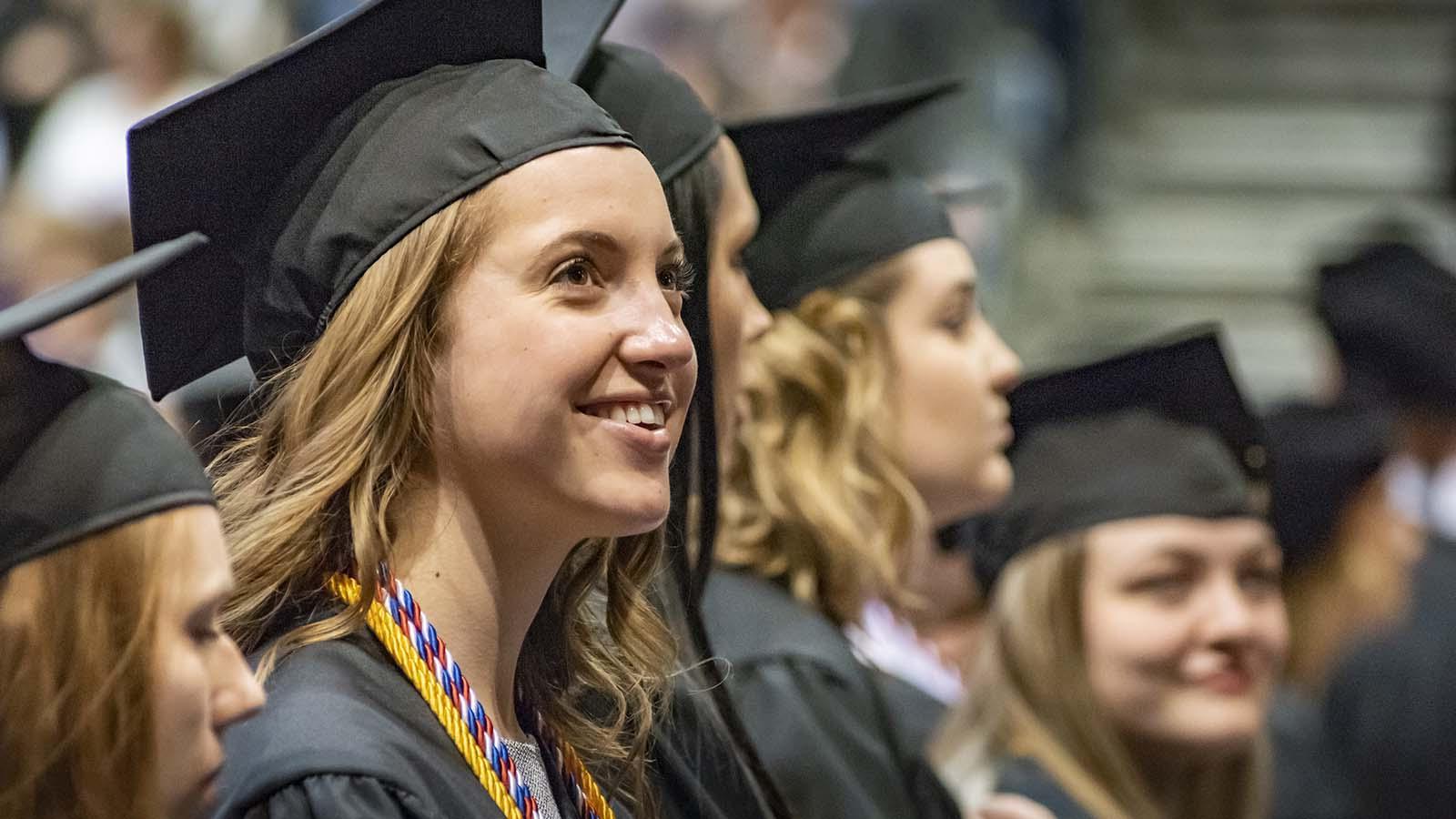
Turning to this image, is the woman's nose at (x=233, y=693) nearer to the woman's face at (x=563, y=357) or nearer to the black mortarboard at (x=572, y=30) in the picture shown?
the woman's face at (x=563, y=357)

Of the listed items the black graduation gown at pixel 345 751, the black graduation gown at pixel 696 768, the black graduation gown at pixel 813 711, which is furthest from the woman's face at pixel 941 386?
the black graduation gown at pixel 345 751

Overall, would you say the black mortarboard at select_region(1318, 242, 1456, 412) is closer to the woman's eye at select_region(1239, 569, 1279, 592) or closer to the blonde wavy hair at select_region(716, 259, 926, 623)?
the woman's eye at select_region(1239, 569, 1279, 592)

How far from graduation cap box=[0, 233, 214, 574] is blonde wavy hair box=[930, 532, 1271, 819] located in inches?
81.9

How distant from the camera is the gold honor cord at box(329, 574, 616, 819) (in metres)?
1.85

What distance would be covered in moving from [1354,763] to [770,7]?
4.15 metres

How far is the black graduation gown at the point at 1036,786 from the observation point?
3.36 m

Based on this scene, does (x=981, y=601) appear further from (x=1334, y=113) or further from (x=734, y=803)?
(x=1334, y=113)

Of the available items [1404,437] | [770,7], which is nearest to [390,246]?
[1404,437]

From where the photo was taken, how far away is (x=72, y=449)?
1554mm

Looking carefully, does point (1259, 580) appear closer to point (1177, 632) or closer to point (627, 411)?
point (1177, 632)

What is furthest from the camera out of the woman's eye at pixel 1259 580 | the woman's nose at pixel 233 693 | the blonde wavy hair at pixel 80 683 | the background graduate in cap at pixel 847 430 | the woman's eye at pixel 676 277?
the woman's eye at pixel 1259 580

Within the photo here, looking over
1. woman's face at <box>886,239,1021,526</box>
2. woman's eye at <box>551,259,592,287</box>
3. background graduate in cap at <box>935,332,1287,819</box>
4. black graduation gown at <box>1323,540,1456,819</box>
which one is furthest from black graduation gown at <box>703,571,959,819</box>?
black graduation gown at <box>1323,540,1456,819</box>

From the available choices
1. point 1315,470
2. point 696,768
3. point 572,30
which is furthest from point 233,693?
point 1315,470

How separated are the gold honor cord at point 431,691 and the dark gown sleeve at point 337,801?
0.44 feet
